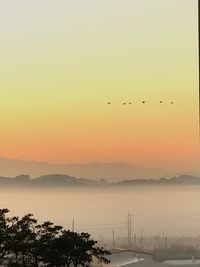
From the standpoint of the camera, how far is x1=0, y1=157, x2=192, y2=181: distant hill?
2891mm

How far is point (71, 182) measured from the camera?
2869mm

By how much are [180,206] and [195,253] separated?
11.8 inches

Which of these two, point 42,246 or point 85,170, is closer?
point 42,246

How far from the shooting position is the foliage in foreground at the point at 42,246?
233 centimetres

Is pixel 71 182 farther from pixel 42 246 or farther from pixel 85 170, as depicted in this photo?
pixel 42 246

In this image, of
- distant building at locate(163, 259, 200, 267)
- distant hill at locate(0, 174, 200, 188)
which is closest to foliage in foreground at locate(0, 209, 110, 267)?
distant hill at locate(0, 174, 200, 188)

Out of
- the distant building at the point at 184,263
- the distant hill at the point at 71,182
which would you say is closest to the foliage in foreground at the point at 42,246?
the distant hill at the point at 71,182

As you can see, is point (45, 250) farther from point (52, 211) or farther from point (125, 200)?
point (125, 200)

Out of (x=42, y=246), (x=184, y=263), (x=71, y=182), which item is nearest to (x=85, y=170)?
(x=71, y=182)

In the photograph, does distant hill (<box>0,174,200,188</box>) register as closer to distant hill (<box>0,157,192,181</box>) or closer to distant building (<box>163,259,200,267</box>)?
distant hill (<box>0,157,192,181</box>)

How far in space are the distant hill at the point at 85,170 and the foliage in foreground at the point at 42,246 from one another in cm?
50

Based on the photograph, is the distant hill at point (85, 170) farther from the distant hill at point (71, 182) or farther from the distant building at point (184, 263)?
the distant building at point (184, 263)

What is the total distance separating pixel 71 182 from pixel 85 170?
0.38 ft

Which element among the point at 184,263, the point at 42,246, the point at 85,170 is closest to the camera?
the point at 42,246
